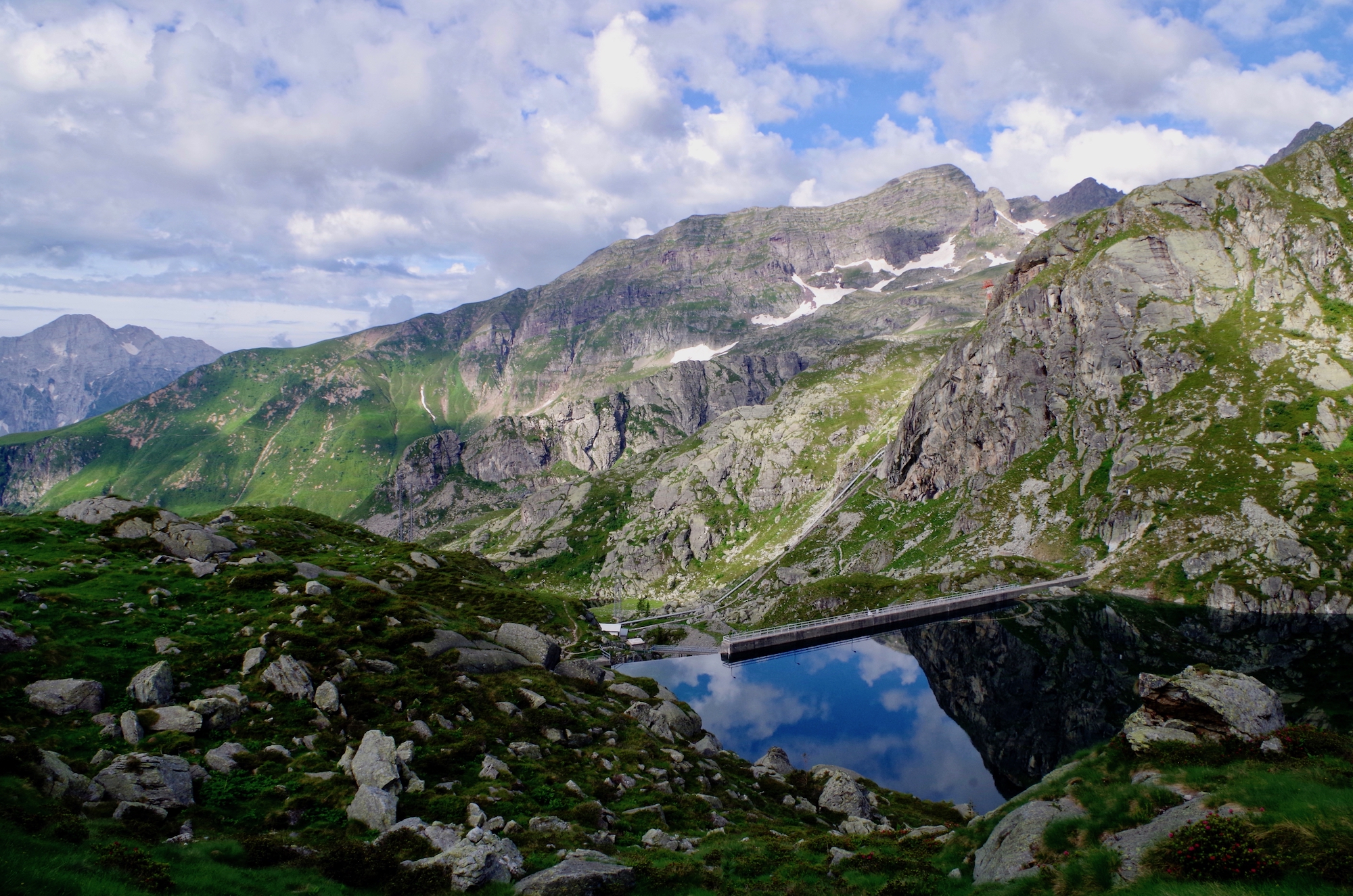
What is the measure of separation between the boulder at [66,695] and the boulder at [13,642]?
282 cm

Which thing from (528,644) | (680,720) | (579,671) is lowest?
(680,720)

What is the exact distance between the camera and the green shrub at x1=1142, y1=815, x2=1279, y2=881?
11305 millimetres

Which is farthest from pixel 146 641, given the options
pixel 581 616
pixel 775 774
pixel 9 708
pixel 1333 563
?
pixel 1333 563

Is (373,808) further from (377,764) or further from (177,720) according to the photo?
(177,720)

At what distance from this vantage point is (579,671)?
44750 mm

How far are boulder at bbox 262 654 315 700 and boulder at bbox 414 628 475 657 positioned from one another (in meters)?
7.89

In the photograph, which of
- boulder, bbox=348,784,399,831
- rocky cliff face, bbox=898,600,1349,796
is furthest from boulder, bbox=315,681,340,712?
rocky cliff face, bbox=898,600,1349,796

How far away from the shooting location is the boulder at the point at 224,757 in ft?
71.2

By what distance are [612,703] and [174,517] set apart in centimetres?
3954

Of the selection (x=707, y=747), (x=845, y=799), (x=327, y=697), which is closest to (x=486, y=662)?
(x=327, y=697)

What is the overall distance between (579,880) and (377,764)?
10.8 metres

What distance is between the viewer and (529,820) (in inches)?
905

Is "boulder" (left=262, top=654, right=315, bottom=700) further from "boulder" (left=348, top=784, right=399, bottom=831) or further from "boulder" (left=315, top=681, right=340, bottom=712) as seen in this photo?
"boulder" (left=348, top=784, right=399, bottom=831)

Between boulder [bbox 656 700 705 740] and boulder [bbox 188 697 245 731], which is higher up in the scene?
boulder [bbox 188 697 245 731]
